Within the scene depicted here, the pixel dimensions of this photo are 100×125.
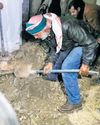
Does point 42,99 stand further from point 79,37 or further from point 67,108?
point 79,37

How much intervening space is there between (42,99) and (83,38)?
52.3 inches

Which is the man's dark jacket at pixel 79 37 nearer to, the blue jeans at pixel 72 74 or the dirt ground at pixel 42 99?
the blue jeans at pixel 72 74

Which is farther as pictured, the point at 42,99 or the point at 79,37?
the point at 42,99

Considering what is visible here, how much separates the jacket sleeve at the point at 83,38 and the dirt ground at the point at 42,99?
0.92m

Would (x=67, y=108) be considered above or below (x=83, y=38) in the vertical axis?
below

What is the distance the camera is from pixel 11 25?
22.7ft

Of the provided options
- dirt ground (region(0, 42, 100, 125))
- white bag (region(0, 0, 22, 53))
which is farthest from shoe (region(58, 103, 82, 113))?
white bag (region(0, 0, 22, 53))

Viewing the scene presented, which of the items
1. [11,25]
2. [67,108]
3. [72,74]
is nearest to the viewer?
[72,74]

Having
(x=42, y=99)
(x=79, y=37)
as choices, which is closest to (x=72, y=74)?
(x=79, y=37)

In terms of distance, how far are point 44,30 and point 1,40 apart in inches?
82.5

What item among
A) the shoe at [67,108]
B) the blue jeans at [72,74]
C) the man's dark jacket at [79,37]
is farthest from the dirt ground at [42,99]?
the man's dark jacket at [79,37]

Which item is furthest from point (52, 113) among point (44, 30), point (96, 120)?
point (44, 30)

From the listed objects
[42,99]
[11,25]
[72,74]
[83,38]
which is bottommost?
[42,99]

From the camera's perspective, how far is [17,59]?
22.7ft
